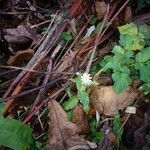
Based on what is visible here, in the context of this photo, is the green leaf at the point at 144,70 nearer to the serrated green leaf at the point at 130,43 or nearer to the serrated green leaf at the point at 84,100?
the serrated green leaf at the point at 130,43

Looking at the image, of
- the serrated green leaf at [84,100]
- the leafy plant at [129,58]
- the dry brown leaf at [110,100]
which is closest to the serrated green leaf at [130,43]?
the leafy plant at [129,58]

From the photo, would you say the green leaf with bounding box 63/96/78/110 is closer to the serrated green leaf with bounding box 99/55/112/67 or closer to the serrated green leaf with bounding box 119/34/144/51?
the serrated green leaf with bounding box 99/55/112/67

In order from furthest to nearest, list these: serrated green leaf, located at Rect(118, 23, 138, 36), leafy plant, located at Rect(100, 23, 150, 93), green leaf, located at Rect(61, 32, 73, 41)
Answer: green leaf, located at Rect(61, 32, 73, 41) → serrated green leaf, located at Rect(118, 23, 138, 36) → leafy plant, located at Rect(100, 23, 150, 93)

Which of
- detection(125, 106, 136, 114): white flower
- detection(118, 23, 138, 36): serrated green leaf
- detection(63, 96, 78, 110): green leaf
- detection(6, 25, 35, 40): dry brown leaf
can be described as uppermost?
detection(6, 25, 35, 40): dry brown leaf

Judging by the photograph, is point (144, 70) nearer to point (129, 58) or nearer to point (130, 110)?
point (129, 58)

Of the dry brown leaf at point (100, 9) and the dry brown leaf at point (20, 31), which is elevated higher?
the dry brown leaf at point (20, 31)

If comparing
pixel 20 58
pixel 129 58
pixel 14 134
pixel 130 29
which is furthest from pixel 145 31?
pixel 14 134

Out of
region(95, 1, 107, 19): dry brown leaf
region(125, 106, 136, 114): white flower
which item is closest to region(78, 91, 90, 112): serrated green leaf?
region(125, 106, 136, 114): white flower
